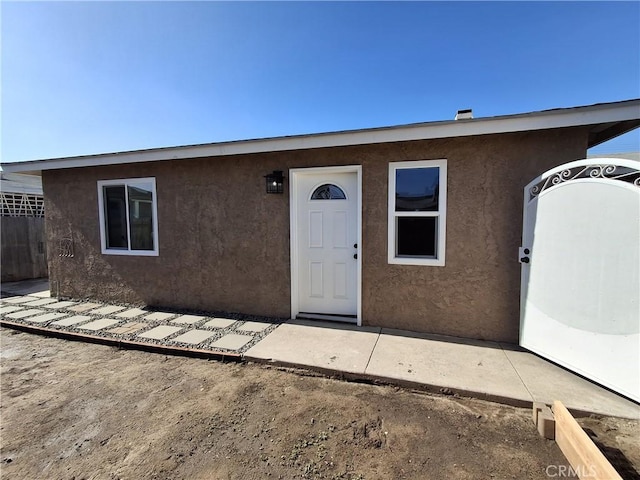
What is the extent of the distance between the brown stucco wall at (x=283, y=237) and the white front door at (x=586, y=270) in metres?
0.33

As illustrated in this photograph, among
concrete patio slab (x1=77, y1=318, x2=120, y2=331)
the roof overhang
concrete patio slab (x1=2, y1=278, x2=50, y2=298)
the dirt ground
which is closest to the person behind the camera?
the dirt ground

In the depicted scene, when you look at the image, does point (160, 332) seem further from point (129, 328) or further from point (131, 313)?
point (131, 313)

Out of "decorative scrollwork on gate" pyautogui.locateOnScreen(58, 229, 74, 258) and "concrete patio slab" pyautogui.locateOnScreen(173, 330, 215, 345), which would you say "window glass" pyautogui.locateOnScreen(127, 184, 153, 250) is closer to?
"decorative scrollwork on gate" pyautogui.locateOnScreen(58, 229, 74, 258)

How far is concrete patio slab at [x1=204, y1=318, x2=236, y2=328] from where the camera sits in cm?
447

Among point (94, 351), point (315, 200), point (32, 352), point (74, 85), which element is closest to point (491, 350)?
point (315, 200)

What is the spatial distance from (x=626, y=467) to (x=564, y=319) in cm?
Answer: 149

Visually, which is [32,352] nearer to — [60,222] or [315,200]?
[60,222]

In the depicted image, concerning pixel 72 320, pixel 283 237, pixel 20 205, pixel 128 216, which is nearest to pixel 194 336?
pixel 283 237

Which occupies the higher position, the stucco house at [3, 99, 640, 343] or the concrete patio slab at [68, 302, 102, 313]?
the stucco house at [3, 99, 640, 343]

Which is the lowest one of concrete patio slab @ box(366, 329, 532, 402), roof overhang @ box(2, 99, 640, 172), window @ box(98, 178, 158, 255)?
concrete patio slab @ box(366, 329, 532, 402)

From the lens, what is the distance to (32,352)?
12.3 feet

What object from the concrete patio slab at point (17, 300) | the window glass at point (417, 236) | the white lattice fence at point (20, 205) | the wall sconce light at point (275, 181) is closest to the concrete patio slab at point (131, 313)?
the concrete patio slab at point (17, 300)

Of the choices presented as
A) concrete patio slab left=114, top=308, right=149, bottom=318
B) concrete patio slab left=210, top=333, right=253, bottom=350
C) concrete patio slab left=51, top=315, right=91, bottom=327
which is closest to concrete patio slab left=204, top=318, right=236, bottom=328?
concrete patio slab left=210, top=333, right=253, bottom=350

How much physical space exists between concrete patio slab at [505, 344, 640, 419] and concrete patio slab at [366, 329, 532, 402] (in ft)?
0.43
